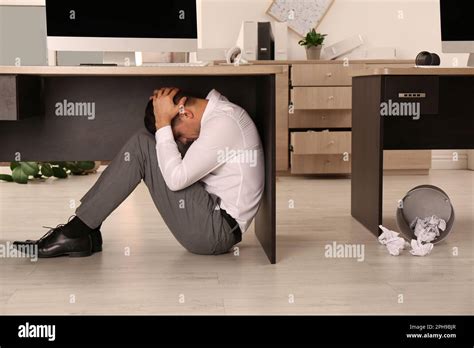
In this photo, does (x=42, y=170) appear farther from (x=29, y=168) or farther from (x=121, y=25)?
(x=121, y=25)

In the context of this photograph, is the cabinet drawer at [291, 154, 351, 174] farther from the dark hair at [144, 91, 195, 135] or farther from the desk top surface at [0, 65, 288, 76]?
the desk top surface at [0, 65, 288, 76]

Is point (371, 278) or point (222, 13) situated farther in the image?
point (222, 13)

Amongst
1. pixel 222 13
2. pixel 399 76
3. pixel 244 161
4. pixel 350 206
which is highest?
pixel 222 13

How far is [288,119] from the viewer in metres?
5.30

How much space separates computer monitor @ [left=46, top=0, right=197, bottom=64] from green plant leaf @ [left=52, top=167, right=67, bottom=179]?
2.32 m

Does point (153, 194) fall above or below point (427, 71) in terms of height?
below

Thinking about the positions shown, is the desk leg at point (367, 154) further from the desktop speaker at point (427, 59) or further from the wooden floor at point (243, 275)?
the desktop speaker at point (427, 59)

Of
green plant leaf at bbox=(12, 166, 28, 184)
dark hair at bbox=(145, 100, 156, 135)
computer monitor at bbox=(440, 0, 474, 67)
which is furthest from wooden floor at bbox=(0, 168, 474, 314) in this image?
green plant leaf at bbox=(12, 166, 28, 184)

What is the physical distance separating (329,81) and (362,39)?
391 mm

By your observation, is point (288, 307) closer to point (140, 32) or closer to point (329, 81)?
point (140, 32)

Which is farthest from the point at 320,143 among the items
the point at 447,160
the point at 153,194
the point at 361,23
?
the point at 153,194

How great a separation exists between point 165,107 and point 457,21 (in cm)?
142

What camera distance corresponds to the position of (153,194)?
284 centimetres
